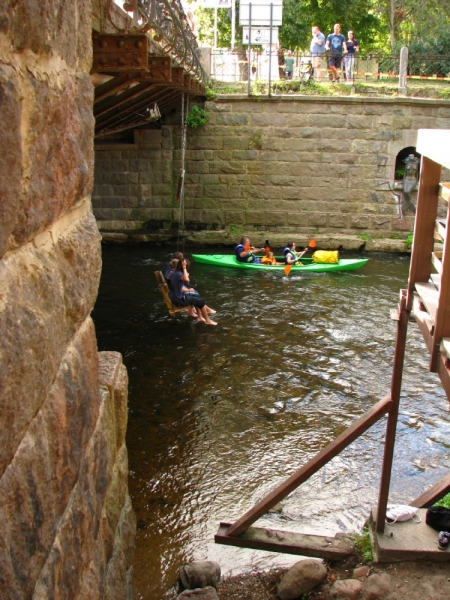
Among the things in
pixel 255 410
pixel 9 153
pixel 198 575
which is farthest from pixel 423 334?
pixel 255 410

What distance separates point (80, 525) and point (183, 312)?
367 inches

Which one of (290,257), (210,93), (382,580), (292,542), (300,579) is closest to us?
(382,580)

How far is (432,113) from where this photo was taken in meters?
15.8

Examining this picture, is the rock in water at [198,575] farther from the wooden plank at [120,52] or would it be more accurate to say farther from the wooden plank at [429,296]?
the wooden plank at [120,52]

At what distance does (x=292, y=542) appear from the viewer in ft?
14.5

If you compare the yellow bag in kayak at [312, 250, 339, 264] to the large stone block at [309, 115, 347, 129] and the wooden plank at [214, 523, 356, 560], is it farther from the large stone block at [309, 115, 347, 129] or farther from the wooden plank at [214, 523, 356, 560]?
the wooden plank at [214, 523, 356, 560]

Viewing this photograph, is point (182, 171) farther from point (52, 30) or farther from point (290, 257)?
point (52, 30)

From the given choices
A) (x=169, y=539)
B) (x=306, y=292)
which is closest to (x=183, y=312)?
(x=306, y=292)

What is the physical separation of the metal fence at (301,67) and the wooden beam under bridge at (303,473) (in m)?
14.1

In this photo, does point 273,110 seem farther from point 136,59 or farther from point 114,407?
point 114,407


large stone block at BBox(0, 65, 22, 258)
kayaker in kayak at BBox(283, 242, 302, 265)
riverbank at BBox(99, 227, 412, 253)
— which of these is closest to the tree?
riverbank at BBox(99, 227, 412, 253)

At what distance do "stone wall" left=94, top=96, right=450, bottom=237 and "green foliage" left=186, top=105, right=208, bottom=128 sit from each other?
163 mm

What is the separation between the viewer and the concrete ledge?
4.13 m

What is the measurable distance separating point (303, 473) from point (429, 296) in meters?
1.54
